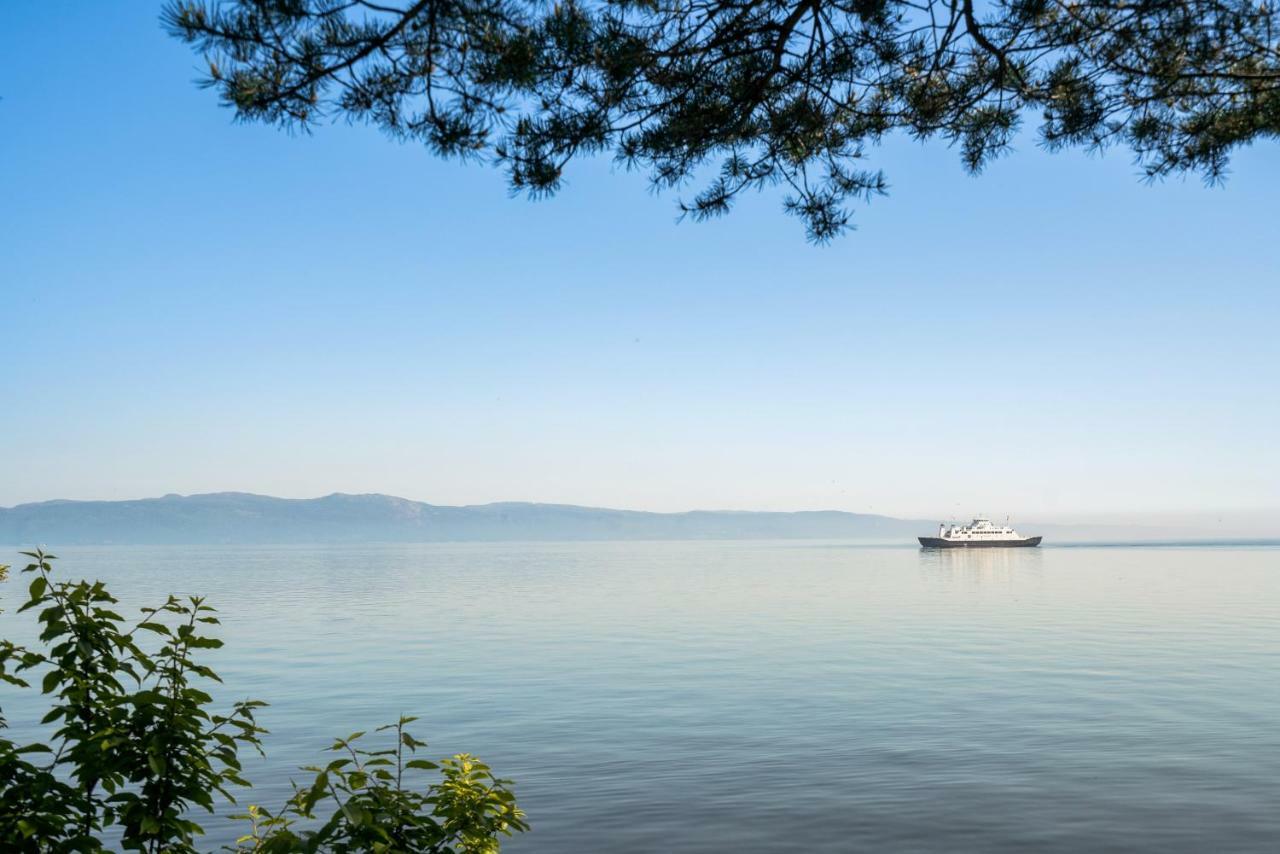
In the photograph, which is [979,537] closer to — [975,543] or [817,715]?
[975,543]

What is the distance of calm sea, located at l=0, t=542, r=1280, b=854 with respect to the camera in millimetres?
11227

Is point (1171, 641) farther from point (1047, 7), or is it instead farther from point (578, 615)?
point (1047, 7)

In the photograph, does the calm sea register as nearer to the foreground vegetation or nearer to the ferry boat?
the foreground vegetation

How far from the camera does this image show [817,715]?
58.4 ft

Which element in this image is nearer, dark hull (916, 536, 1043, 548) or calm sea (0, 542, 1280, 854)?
calm sea (0, 542, 1280, 854)

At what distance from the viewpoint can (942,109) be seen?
408 inches

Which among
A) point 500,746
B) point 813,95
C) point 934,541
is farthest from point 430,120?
point 934,541

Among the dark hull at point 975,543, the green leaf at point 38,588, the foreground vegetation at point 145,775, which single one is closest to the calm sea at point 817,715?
the foreground vegetation at point 145,775

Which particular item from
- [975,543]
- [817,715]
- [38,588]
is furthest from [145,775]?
[975,543]

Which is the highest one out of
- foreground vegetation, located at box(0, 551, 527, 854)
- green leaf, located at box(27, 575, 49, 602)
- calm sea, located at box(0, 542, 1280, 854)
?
green leaf, located at box(27, 575, 49, 602)

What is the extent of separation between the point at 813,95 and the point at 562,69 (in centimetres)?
273

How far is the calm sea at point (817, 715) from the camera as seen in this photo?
36.8ft

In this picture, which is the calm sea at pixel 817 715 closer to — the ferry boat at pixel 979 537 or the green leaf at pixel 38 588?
the green leaf at pixel 38 588

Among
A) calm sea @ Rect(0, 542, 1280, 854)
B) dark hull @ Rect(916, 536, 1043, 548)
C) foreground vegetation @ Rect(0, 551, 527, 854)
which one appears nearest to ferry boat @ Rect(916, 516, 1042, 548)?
dark hull @ Rect(916, 536, 1043, 548)
